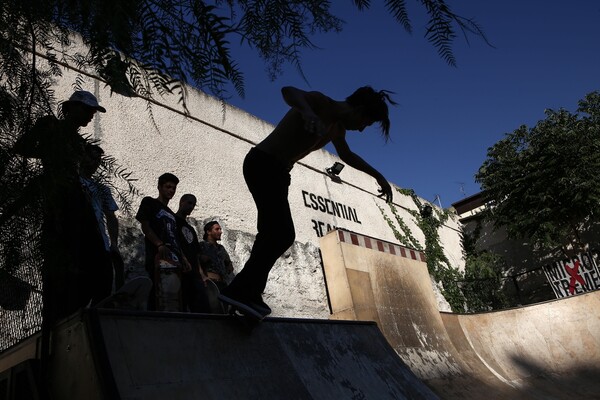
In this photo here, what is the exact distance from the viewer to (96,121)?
5297 millimetres

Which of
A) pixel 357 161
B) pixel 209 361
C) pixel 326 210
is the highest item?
pixel 326 210

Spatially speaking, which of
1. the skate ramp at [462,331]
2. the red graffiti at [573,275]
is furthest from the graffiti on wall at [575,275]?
the skate ramp at [462,331]

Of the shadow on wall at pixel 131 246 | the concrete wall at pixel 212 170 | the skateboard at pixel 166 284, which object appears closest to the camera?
the skateboard at pixel 166 284

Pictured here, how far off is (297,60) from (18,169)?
1.04 m

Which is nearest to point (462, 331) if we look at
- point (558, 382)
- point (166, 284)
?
point (558, 382)

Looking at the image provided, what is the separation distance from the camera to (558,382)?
6301mm

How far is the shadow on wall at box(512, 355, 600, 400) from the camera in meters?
5.68

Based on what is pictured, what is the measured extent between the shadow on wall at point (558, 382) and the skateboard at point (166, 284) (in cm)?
455

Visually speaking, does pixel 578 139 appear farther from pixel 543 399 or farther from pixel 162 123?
pixel 162 123

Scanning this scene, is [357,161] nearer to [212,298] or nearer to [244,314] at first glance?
[244,314]

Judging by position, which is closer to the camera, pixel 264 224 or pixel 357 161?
pixel 264 224

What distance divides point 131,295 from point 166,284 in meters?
0.77

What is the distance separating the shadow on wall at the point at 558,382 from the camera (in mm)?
5680

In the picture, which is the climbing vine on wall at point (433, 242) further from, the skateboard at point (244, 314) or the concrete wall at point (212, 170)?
the skateboard at point (244, 314)
